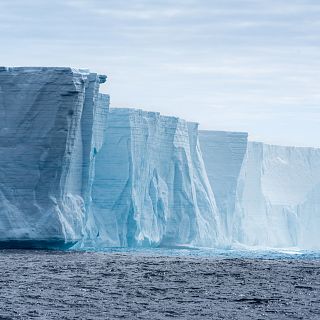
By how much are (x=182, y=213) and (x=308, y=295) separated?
23.0 m

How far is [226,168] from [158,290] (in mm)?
28005

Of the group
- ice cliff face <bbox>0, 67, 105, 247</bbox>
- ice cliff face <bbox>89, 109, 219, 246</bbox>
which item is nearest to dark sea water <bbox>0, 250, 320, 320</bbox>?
ice cliff face <bbox>0, 67, 105, 247</bbox>

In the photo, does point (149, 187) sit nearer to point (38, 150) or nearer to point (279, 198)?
point (38, 150)

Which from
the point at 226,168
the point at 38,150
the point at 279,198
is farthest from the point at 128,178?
the point at 279,198

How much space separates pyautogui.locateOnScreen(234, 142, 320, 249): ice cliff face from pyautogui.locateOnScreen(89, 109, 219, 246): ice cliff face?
200 inches

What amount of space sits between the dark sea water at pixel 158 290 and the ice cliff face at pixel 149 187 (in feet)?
43.9

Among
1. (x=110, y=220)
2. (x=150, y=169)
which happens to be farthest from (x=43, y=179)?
(x=150, y=169)

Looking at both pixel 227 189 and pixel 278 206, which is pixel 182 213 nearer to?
pixel 227 189

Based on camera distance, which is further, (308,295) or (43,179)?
(43,179)

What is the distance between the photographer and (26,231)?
24875 mm

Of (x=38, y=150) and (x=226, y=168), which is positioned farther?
(x=226, y=168)

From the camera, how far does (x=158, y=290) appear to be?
15180 mm

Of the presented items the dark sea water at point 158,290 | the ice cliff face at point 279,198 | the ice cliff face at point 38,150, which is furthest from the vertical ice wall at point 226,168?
the dark sea water at point 158,290

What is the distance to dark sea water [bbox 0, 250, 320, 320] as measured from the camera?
42.6 feet
